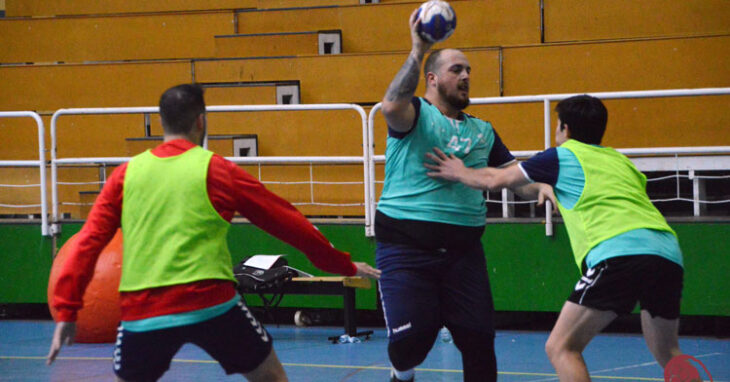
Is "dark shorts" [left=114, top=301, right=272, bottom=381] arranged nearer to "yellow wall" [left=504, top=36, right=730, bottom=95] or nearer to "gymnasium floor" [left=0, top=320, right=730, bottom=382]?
"gymnasium floor" [left=0, top=320, right=730, bottom=382]

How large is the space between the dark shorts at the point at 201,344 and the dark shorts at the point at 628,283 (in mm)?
1551

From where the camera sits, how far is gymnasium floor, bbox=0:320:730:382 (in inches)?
260

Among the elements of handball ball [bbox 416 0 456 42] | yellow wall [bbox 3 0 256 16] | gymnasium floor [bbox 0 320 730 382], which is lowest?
gymnasium floor [bbox 0 320 730 382]

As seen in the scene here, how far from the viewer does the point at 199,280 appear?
11.4 feet

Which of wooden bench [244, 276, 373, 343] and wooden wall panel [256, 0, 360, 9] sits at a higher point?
wooden wall panel [256, 0, 360, 9]

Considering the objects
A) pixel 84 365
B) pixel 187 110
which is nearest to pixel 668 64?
pixel 84 365

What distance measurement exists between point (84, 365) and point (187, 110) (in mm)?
4281

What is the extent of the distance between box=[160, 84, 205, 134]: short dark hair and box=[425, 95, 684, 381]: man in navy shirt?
4.14 feet

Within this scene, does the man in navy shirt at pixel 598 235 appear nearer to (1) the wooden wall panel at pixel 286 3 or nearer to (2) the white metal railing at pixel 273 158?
(2) the white metal railing at pixel 273 158

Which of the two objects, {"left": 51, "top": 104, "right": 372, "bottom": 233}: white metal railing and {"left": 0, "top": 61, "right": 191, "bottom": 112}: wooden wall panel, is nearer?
{"left": 51, "top": 104, "right": 372, "bottom": 233}: white metal railing

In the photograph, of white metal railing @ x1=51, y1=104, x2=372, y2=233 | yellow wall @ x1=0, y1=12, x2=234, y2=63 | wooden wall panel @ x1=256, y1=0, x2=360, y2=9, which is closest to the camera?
white metal railing @ x1=51, y1=104, x2=372, y2=233

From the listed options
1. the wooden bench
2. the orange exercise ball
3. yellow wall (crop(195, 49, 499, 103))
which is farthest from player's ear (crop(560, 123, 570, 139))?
yellow wall (crop(195, 49, 499, 103))

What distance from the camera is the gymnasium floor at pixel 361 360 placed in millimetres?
6602

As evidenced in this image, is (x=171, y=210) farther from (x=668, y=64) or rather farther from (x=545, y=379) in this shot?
(x=668, y=64)
